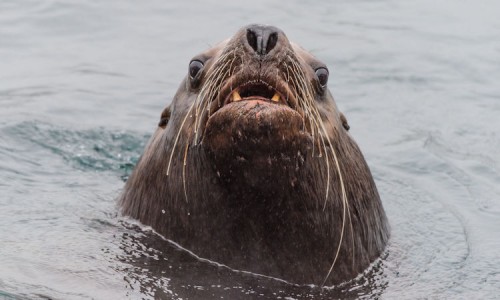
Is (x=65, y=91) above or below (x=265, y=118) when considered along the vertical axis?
below

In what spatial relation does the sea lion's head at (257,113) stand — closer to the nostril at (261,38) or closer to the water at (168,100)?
the nostril at (261,38)

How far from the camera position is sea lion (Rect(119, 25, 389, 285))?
5340 millimetres

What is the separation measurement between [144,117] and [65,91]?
3.43ft

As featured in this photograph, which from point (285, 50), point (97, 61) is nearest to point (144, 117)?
point (97, 61)

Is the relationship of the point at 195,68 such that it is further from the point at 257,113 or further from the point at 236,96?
the point at 257,113

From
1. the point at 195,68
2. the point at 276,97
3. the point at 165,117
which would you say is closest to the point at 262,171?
the point at 276,97

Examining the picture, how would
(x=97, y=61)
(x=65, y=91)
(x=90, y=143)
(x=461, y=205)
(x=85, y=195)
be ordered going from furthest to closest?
(x=97, y=61) → (x=65, y=91) → (x=90, y=143) → (x=461, y=205) → (x=85, y=195)

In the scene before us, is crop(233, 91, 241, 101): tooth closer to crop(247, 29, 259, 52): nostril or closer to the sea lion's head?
the sea lion's head

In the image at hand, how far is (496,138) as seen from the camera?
1023cm

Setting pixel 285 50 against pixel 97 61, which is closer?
pixel 285 50

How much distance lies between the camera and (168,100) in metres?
11.1

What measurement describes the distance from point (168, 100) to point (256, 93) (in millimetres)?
5682

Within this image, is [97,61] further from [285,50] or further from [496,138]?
[285,50]

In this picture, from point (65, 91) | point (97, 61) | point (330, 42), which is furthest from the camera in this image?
point (330, 42)
